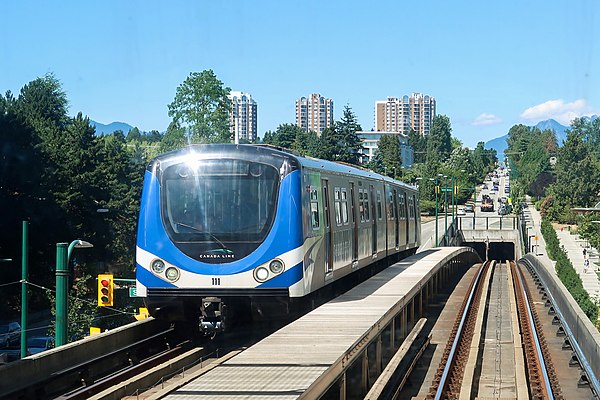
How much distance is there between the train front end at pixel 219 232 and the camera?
1361cm

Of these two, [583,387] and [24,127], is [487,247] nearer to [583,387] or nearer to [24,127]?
[24,127]

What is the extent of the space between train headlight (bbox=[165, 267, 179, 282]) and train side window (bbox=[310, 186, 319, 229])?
2.23m

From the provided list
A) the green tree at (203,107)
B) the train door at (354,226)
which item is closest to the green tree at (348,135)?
the green tree at (203,107)

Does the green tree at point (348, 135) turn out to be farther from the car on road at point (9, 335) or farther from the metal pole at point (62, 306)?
the metal pole at point (62, 306)

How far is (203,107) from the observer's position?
67312 millimetres

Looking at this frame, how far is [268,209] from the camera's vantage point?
45.1 feet

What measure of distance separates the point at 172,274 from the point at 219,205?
1.21 meters

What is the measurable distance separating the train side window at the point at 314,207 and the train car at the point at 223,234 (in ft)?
0.71

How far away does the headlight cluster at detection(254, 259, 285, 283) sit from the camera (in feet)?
44.6

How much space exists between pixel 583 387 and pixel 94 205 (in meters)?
48.0

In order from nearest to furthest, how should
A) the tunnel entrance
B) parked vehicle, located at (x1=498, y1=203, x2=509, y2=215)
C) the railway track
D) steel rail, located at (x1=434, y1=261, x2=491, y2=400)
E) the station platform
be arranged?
the station platform
steel rail, located at (x1=434, y1=261, x2=491, y2=400)
the railway track
the tunnel entrance
parked vehicle, located at (x1=498, y1=203, x2=509, y2=215)

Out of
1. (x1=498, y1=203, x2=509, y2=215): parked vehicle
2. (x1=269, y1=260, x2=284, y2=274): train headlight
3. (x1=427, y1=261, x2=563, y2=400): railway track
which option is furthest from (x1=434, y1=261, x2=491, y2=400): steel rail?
(x1=498, y1=203, x2=509, y2=215): parked vehicle

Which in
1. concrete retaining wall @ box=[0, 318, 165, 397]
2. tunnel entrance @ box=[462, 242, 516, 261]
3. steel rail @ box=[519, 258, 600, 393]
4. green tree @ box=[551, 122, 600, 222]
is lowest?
tunnel entrance @ box=[462, 242, 516, 261]

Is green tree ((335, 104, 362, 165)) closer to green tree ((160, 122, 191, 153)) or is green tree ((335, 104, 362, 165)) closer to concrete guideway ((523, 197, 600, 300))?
concrete guideway ((523, 197, 600, 300))
